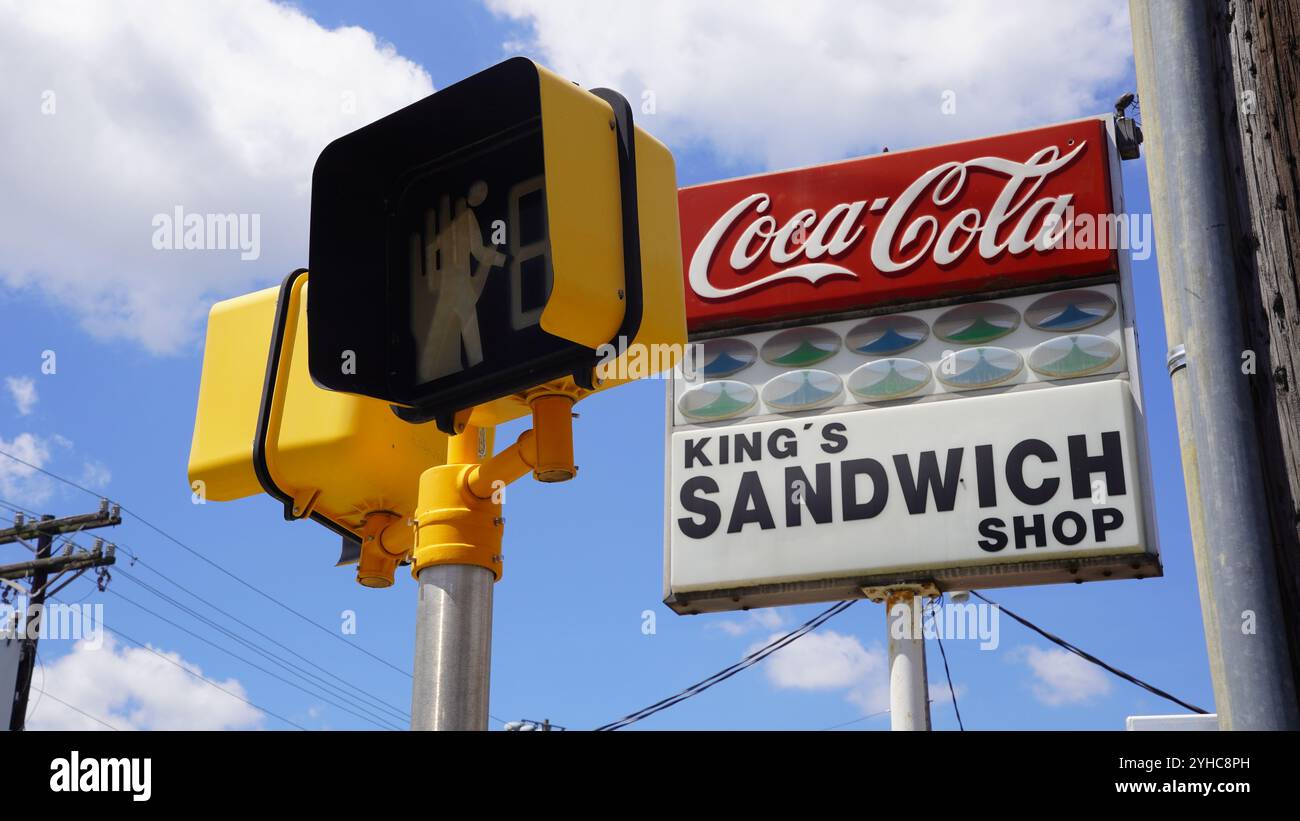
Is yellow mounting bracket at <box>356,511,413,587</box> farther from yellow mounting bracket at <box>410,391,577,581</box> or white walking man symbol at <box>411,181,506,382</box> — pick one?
white walking man symbol at <box>411,181,506,382</box>

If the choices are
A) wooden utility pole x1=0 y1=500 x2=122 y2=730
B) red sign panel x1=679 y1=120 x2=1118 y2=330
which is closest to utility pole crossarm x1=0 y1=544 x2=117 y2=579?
wooden utility pole x1=0 y1=500 x2=122 y2=730

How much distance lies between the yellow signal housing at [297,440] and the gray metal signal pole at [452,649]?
50 centimetres

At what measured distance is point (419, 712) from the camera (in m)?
3.77

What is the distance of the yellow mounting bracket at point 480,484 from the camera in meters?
3.88

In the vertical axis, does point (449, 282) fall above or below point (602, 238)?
above

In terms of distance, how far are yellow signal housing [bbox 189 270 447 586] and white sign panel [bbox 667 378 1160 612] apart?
7.43m

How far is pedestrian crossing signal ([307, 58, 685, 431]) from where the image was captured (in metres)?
3.35

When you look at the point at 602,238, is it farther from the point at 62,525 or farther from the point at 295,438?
the point at 62,525

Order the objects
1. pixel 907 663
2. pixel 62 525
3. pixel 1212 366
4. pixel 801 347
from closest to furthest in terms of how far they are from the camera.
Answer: pixel 1212 366 < pixel 907 663 < pixel 801 347 < pixel 62 525

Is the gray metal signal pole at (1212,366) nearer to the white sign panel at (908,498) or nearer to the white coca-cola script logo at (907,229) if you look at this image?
the white sign panel at (908,498)

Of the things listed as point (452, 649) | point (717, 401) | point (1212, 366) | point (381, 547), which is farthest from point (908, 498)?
point (1212, 366)

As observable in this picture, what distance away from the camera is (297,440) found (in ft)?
14.1

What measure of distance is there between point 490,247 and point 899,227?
9.29m
